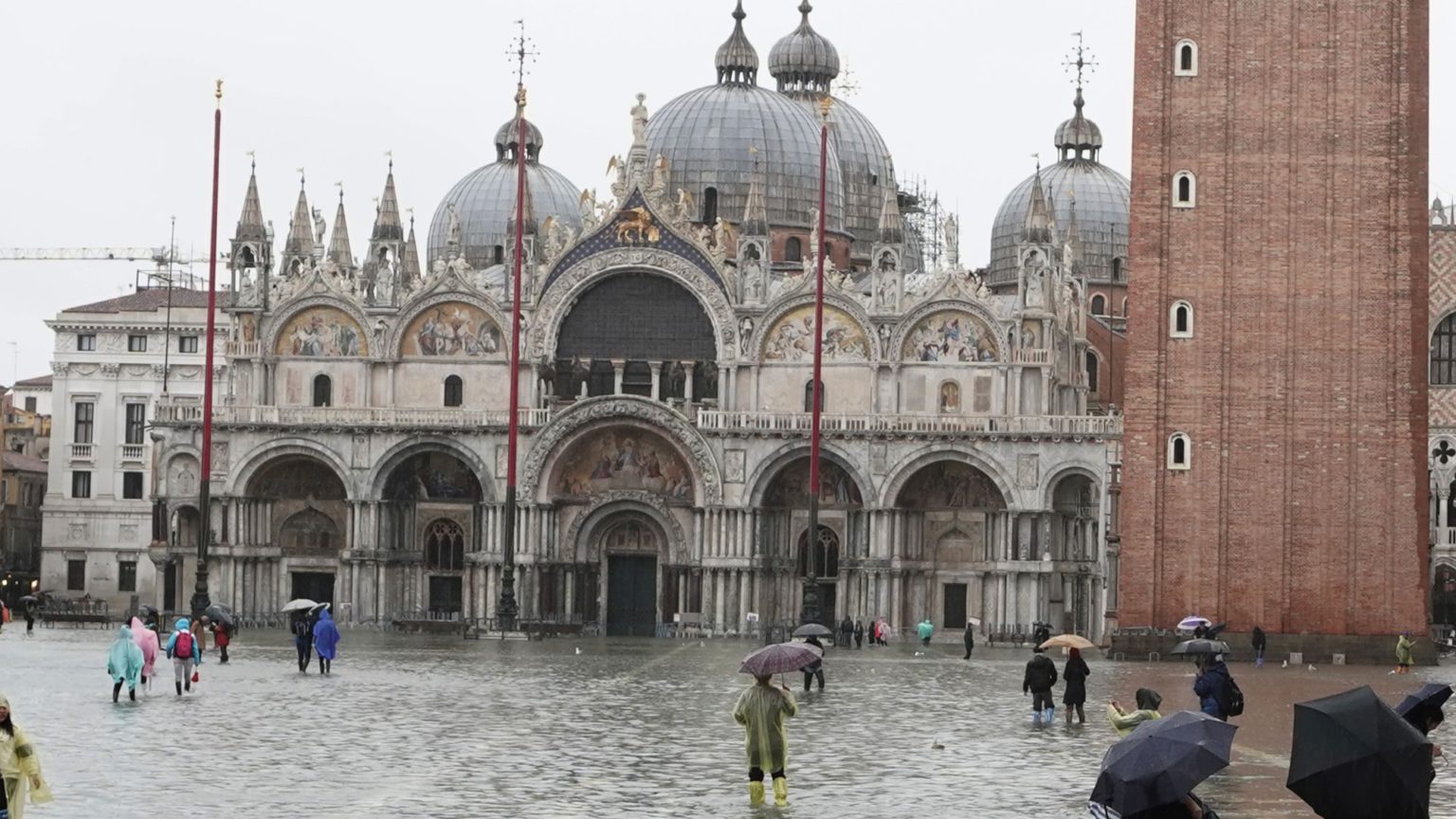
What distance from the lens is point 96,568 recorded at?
100 m

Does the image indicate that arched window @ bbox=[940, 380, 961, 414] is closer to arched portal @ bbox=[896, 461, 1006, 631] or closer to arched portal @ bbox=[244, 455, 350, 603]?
arched portal @ bbox=[896, 461, 1006, 631]

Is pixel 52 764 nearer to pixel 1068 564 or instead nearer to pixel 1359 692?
pixel 1359 692

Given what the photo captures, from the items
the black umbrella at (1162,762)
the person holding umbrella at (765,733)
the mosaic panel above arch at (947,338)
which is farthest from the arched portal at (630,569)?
the black umbrella at (1162,762)

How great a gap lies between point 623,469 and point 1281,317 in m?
26.7

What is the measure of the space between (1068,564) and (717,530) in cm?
1070

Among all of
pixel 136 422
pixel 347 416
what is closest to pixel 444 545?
pixel 347 416

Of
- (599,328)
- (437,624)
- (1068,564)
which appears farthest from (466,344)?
(1068,564)

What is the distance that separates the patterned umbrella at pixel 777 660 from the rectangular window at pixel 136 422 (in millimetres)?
77727

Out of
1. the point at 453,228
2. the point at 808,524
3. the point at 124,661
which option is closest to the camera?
the point at 124,661

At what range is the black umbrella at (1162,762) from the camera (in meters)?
12.9

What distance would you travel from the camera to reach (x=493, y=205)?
100062mm

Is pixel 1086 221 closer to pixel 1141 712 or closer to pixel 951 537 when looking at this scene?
pixel 951 537

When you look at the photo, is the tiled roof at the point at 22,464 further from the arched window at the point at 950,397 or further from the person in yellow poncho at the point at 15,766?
the person in yellow poncho at the point at 15,766

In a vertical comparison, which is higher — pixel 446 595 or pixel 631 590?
pixel 631 590
